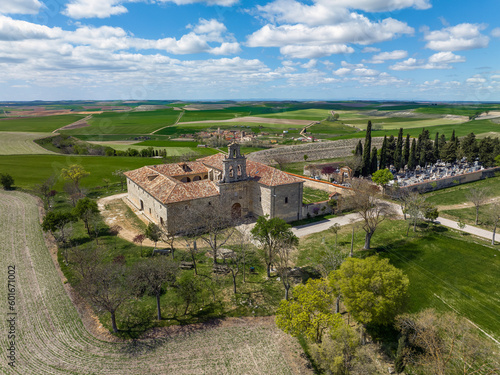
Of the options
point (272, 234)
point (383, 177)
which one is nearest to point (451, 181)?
point (383, 177)

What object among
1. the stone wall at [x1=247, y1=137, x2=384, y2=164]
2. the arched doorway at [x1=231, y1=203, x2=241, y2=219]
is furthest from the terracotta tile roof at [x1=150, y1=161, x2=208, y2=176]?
the stone wall at [x1=247, y1=137, x2=384, y2=164]

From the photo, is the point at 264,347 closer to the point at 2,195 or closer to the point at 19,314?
the point at 19,314

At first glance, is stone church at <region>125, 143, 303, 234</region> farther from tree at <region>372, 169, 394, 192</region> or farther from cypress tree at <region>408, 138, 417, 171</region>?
cypress tree at <region>408, 138, 417, 171</region>

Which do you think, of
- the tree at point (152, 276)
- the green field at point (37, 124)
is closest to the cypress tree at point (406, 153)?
the tree at point (152, 276)

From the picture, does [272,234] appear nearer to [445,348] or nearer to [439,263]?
[445,348]

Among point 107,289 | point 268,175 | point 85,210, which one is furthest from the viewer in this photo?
point 268,175

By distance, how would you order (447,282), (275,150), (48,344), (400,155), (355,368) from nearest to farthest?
(355,368) < (48,344) < (447,282) < (400,155) < (275,150)

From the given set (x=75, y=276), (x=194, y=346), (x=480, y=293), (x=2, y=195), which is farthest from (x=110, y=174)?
(x=480, y=293)
